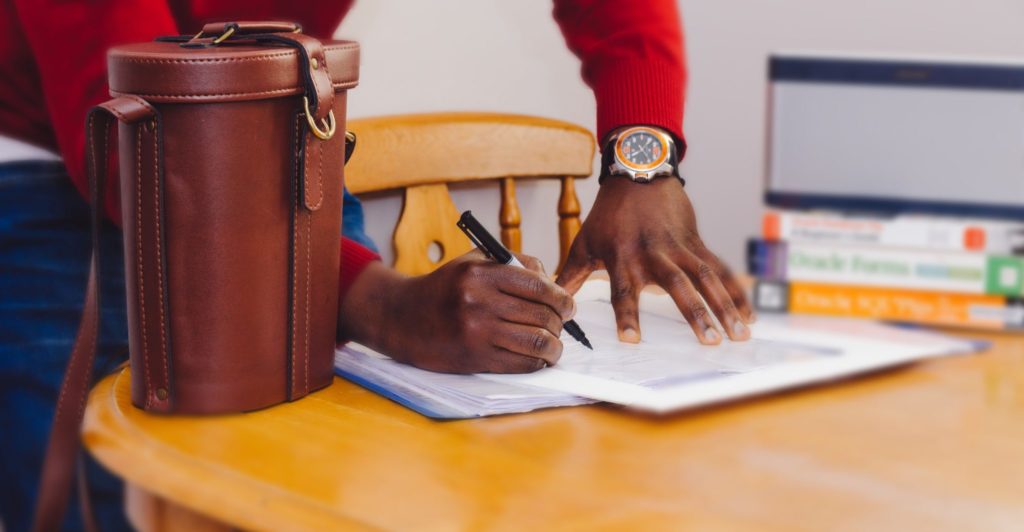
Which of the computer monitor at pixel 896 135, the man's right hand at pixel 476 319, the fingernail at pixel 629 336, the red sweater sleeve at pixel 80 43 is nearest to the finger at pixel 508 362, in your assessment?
the man's right hand at pixel 476 319

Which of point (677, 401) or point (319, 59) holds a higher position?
point (319, 59)

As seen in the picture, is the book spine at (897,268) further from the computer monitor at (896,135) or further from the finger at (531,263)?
the finger at (531,263)

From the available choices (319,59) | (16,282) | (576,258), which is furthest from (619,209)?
(16,282)

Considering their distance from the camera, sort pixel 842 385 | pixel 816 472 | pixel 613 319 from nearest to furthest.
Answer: pixel 816 472 < pixel 842 385 < pixel 613 319

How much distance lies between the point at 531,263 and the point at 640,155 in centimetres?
23

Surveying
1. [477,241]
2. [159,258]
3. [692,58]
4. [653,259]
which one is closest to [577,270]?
[653,259]

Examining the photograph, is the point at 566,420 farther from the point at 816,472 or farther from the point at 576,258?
the point at 576,258

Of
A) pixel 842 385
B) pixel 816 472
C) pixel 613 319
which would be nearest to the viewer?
pixel 816 472

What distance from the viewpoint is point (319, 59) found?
0.64 metres

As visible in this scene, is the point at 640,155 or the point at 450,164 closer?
the point at 640,155

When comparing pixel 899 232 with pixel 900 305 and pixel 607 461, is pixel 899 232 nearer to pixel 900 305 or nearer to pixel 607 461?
pixel 900 305

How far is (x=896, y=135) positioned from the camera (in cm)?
75

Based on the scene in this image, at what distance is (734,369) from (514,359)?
152mm

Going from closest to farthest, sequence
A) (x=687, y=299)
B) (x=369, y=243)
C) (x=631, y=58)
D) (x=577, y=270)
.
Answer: (x=687, y=299) < (x=577, y=270) < (x=631, y=58) < (x=369, y=243)
